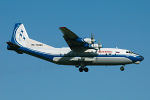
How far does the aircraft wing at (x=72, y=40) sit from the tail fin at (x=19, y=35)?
7.30 meters

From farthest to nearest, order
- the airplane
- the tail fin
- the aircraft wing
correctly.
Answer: the tail fin
the airplane
the aircraft wing

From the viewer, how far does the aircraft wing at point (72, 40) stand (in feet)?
131

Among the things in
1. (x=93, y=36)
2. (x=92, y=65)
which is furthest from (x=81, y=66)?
(x=93, y=36)

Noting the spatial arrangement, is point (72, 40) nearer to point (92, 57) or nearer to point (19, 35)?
point (92, 57)

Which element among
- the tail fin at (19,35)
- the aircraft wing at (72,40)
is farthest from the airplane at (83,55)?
the tail fin at (19,35)

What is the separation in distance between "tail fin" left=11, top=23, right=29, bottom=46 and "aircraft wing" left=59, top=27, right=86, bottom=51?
7.30 m

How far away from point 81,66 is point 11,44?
33.1ft

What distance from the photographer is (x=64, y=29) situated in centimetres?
3944

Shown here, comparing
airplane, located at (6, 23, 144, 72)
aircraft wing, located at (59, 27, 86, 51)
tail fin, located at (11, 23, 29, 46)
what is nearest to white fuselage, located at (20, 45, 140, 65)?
airplane, located at (6, 23, 144, 72)

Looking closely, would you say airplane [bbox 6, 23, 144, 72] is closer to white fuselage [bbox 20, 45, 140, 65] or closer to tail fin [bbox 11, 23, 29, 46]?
white fuselage [bbox 20, 45, 140, 65]

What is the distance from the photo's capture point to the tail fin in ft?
152

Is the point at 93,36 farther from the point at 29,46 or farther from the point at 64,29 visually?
the point at 29,46

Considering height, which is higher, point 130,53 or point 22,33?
point 22,33

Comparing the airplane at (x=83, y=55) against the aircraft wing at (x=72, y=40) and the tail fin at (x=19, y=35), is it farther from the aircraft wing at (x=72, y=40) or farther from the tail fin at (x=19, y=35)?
the tail fin at (x=19, y=35)
